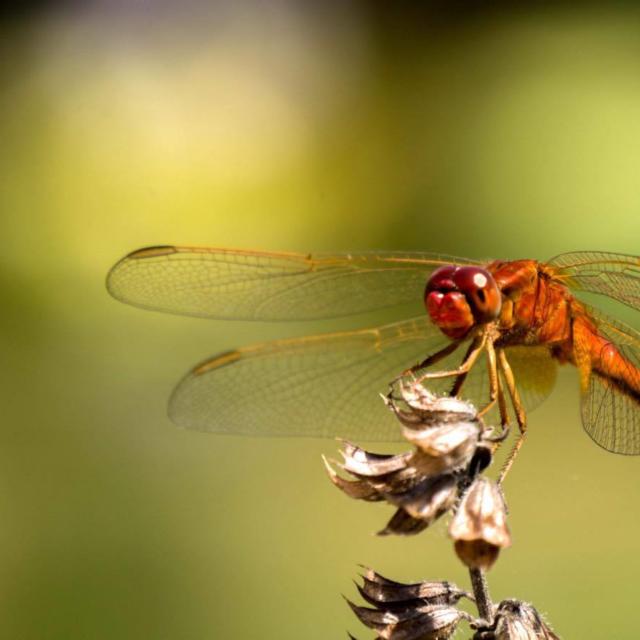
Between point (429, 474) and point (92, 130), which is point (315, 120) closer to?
point (92, 130)

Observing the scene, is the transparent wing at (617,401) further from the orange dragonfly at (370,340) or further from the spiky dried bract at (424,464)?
the spiky dried bract at (424,464)

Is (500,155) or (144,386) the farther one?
(500,155)

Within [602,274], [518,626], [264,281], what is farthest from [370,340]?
[518,626]

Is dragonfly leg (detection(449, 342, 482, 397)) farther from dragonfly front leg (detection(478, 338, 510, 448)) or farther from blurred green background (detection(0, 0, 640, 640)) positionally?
blurred green background (detection(0, 0, 640, 640))

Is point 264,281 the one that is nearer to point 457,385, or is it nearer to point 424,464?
point 457,385

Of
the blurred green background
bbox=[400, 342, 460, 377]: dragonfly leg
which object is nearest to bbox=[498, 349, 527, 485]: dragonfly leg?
bbox=[400, 342, 460, 377]: dragonfly leg

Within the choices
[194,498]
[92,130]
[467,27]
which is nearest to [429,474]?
[194,498]

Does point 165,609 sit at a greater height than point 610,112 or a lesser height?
lesser
